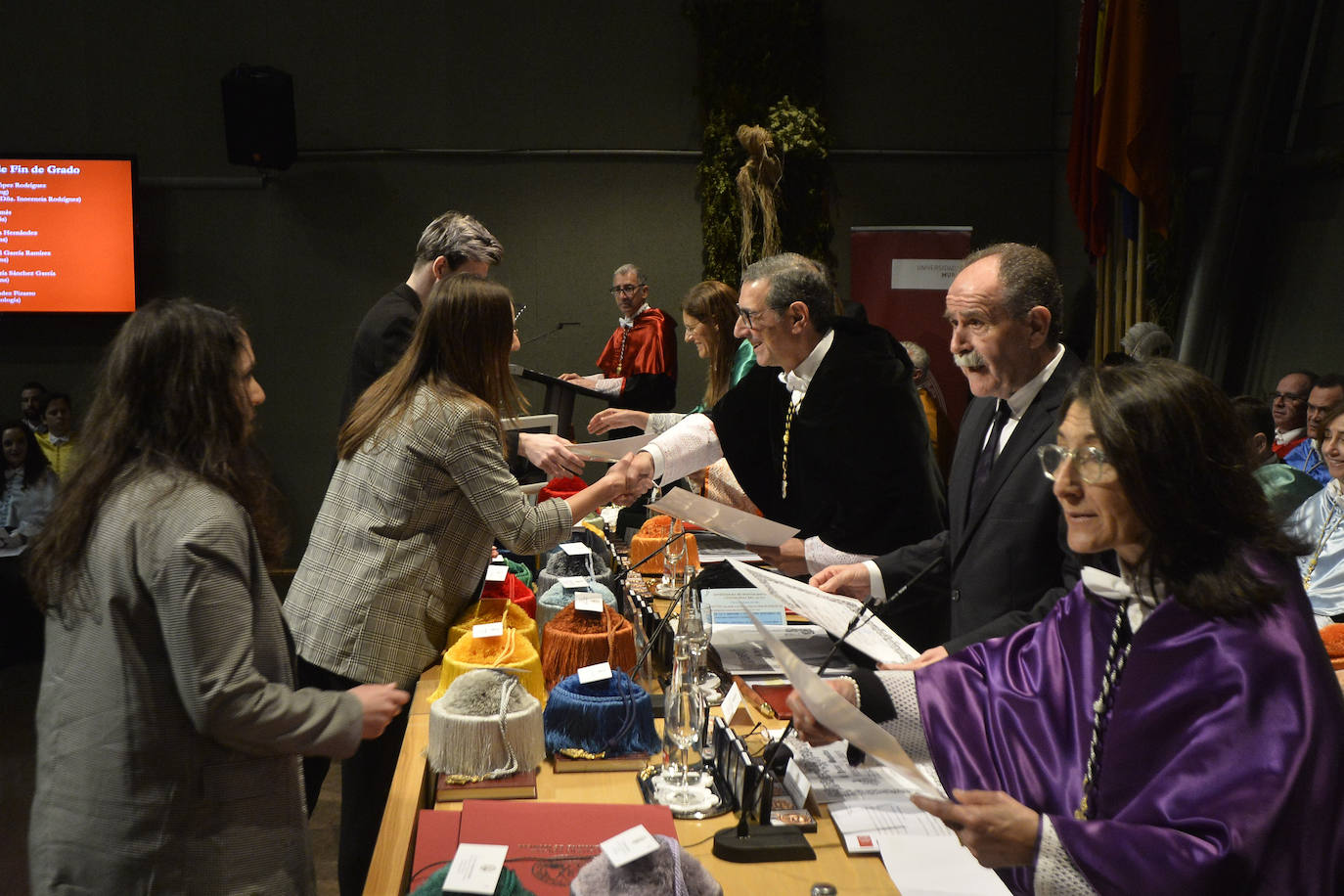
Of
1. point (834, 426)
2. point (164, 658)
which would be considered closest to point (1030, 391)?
point (834, 426)

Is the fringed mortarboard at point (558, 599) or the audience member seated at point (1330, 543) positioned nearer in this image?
the fringed mortarboard at point (558, 599)

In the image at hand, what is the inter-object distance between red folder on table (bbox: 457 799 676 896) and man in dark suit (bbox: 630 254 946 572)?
1264 mm

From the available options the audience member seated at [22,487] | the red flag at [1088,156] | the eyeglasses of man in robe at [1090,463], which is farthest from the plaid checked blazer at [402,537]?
the red flag at [1088,156]

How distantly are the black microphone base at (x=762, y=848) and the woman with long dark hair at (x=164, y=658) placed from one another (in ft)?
1.78

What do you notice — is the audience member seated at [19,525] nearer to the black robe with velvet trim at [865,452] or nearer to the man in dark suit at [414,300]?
the man in dark suit at [414,300]

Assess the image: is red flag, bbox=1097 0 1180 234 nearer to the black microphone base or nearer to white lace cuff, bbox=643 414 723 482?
white lace cuff, bbox=643 414 723 482

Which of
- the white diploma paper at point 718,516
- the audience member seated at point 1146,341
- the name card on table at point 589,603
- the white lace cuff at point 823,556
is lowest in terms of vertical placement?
the white lace cuff at point 823,556

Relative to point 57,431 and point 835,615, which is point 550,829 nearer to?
point 835,615

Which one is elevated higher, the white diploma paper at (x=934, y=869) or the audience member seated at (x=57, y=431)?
the white diploma paper at (x=934, y=869)

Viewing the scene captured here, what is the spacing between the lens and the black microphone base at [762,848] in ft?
5.18

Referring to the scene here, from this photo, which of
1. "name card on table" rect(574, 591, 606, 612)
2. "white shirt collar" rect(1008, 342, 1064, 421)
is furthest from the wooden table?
"white shirt collar" rect(1008, 342, 1064, 421)

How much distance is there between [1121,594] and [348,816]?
66.6 inches

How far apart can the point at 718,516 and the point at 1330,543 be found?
2296 millimetres

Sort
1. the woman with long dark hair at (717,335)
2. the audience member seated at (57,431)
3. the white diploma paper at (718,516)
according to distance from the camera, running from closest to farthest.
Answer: the white diploma paper at (718,516)
the woman with long dark hair at (717,335)
the audience member seated at (57,431)
